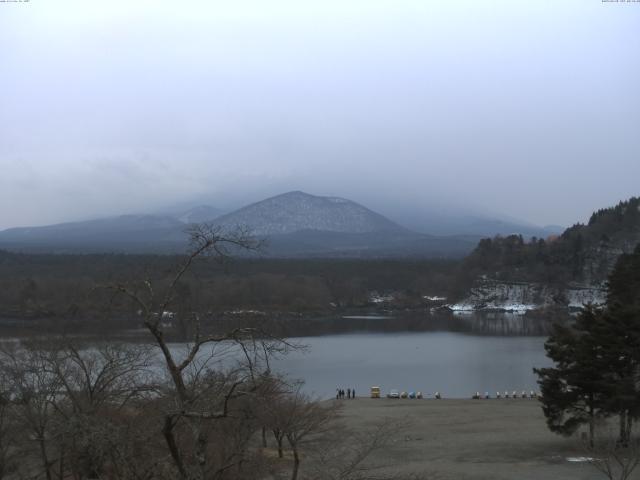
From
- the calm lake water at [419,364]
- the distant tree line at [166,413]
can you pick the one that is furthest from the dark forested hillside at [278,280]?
the distant tree line at [166,413]

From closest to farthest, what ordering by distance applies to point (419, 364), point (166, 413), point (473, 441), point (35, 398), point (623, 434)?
point (166, 413) < point (35, 398) < point (623, 434) < point (473, 441) < point (419, 364)

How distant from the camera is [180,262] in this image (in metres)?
4.55

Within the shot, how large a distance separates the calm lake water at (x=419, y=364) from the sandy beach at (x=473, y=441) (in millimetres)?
3423

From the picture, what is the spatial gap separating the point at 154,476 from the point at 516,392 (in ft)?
73.4

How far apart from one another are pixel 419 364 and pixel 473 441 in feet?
60.6

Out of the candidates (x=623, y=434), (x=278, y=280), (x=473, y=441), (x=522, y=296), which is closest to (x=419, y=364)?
(x=473, y=441)

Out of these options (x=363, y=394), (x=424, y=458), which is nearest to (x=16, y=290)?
Answer: (x=363, y=394)

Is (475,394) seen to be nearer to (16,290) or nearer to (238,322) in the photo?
(238,322)

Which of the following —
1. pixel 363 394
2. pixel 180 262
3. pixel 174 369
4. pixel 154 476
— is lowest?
pixel 363 394

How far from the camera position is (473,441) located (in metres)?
15.7

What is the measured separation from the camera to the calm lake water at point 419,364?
91.8ft

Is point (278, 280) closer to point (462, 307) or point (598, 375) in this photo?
point (462, 307)

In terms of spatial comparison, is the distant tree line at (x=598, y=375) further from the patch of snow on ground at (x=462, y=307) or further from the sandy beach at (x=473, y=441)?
the patch of snow on ground at (x=462, y=307)

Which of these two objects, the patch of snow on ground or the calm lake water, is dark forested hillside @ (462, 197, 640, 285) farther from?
the calm lake water
